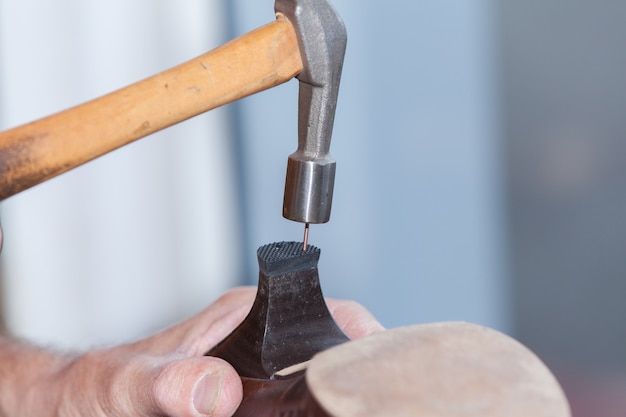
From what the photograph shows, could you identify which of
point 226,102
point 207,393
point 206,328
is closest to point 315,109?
point 226,102

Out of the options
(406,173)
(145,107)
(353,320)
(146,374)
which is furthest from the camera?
(406,173)

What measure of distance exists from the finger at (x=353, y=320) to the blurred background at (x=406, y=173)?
0.71 meters

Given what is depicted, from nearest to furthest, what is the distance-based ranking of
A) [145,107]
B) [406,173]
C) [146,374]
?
1. [145,107]
2. [146,374]
3. [406,173]

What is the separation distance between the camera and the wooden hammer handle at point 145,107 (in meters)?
0.52

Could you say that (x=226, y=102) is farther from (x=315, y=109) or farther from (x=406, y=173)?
(x=406, y=173)

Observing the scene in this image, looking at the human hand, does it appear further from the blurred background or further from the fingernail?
the blurred background

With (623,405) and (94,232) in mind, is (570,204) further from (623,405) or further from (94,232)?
(94,232)

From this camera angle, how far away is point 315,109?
2.10 ft

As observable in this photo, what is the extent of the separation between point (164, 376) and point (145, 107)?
22cm

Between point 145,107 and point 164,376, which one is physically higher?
point 145,107

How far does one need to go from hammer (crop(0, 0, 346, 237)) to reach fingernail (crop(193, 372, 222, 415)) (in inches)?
5.4

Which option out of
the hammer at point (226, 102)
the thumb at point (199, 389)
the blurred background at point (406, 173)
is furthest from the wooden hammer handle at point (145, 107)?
the blurred background at point (406, 173)

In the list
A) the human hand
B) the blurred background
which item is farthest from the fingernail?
the blurred background

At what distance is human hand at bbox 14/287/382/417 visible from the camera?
62cm
